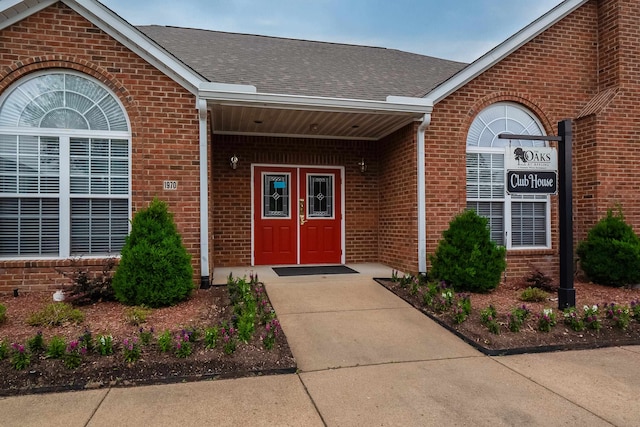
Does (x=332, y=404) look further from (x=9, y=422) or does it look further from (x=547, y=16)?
(x=547, y=16)

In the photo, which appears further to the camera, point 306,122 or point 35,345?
point 306,122

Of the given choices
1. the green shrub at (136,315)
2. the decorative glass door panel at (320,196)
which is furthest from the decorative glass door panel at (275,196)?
the green shrub at (136,315)

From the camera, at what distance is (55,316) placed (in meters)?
4.99

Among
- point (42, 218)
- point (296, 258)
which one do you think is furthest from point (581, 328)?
point (42, 218)

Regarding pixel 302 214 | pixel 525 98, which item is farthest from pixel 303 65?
pixel 525 98

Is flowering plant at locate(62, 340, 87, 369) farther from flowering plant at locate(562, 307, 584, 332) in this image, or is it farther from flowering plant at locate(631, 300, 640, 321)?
flowering plant at locate(631, 300, 640, 321)

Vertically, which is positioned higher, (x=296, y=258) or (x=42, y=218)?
(x=42, y=218)

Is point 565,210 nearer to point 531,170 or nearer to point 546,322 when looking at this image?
point 531,170

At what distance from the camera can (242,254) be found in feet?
29.0

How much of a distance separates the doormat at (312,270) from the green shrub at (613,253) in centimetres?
422

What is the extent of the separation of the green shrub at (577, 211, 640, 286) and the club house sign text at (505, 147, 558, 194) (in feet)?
7.00

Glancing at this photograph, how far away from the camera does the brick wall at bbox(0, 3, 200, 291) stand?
Answer: 6211 mm

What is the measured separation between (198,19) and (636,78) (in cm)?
3762

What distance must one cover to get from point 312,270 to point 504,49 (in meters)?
5.39
